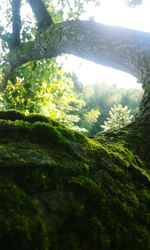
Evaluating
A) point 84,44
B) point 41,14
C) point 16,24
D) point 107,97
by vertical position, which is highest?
point 41,14

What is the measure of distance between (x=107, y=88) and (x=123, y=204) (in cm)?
5531

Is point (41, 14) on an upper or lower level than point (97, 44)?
upper

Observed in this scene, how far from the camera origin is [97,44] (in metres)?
5.36

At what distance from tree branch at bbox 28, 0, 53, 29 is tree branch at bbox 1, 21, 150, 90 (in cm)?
42

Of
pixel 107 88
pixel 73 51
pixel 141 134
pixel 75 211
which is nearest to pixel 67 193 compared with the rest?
pixel 75 211

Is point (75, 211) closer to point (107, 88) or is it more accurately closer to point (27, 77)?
point (27, 77)

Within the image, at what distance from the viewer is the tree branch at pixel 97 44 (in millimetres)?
4910

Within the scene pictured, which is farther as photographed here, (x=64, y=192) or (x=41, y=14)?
(x=41, y=14)

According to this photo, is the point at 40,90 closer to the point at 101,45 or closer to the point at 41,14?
the point at 41,14

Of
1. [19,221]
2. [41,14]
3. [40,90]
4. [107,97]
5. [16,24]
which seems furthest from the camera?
[107,97]

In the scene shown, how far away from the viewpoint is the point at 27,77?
348 inches

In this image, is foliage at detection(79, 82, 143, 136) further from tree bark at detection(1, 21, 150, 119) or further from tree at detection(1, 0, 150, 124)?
tree bark at detection(1, 21, 150, 119)

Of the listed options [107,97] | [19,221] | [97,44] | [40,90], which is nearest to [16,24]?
[40,90]

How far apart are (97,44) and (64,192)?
401 centimetres
